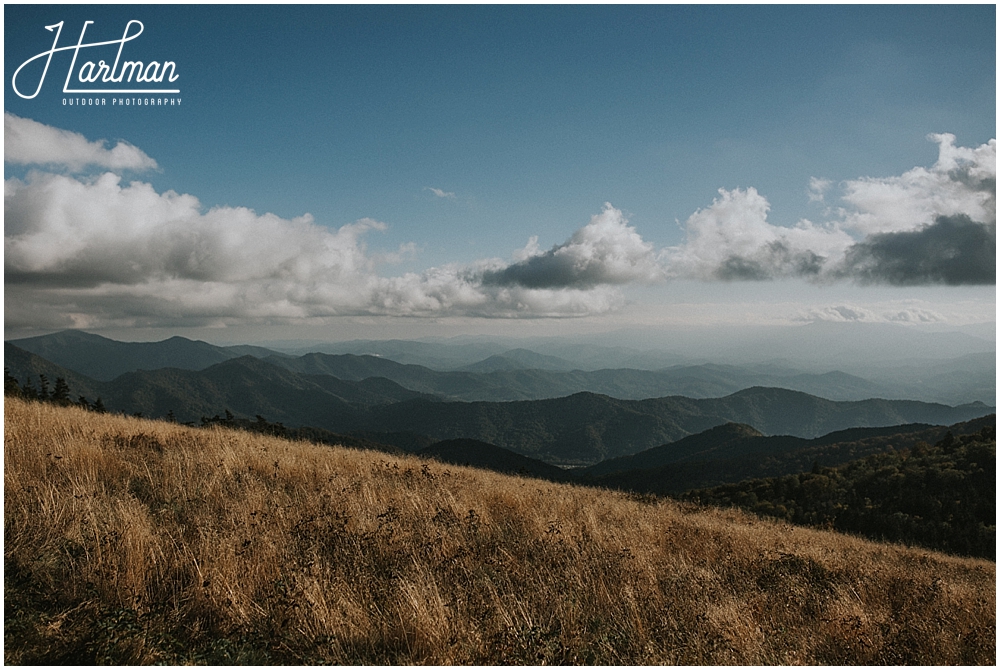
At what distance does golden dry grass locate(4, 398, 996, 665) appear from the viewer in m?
3.99

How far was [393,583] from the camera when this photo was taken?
4.83 meters

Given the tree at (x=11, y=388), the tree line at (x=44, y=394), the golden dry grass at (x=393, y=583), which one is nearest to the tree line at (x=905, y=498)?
the golden dry grass at (x=393, y=583)

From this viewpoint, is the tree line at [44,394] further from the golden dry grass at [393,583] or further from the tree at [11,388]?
the golden dry grass at [393,583]

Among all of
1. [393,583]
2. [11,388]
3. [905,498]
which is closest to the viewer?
[393,583]

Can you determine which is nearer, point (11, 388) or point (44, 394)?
point (11, 388)

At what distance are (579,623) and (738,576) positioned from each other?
2.80 meters

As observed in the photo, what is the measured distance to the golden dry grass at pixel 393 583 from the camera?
3.99 meters

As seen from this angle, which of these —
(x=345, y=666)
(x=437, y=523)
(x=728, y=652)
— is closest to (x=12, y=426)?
(x=437, y=523)

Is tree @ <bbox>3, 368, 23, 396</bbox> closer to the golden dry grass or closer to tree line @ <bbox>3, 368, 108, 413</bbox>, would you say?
tree line @ <bbox>3, 368, 108, 413</bbox>

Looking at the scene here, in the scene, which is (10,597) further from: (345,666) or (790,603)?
(790,603)

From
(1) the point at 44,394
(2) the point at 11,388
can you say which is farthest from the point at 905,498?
(1) the point at 44,394

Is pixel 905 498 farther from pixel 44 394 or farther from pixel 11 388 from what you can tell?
pixel 44 394

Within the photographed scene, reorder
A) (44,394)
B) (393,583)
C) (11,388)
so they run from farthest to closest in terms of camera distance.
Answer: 1. (44,394)
2. (11,388)
3. (393,583)

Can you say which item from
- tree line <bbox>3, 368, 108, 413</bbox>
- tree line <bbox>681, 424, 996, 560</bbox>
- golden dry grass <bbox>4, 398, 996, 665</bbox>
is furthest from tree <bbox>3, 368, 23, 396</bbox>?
tree line <bbox>681, 424, 996, 560</bbox>
